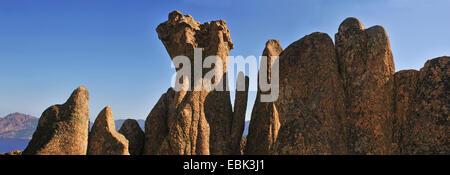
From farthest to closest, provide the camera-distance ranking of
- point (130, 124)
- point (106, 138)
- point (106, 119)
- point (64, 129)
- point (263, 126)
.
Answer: point (130, 124) < point (263, 126) < point (106, 119) < point (106, 138) < point (64, 129)

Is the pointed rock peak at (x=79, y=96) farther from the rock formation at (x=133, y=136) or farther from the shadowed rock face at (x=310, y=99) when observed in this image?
the shadowed rock face at (x=310, y=99)

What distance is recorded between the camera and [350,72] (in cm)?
1009

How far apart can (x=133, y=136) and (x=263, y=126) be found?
16.4 feet

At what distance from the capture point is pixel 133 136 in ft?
38.1

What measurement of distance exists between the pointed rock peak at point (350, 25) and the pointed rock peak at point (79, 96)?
28.9ft

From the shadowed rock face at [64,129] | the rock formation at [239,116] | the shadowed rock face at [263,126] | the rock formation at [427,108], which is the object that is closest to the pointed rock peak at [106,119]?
the shadowed rock face at [64,129]

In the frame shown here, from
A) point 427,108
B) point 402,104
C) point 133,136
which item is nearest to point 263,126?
point 402,104

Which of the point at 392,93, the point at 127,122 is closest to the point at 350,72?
the point at 392,93

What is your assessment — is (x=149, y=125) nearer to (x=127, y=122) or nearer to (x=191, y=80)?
(x=127, y=122)

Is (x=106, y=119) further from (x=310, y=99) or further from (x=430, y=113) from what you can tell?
(x=430, y=113)

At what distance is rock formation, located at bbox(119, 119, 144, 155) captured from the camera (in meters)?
11.5
